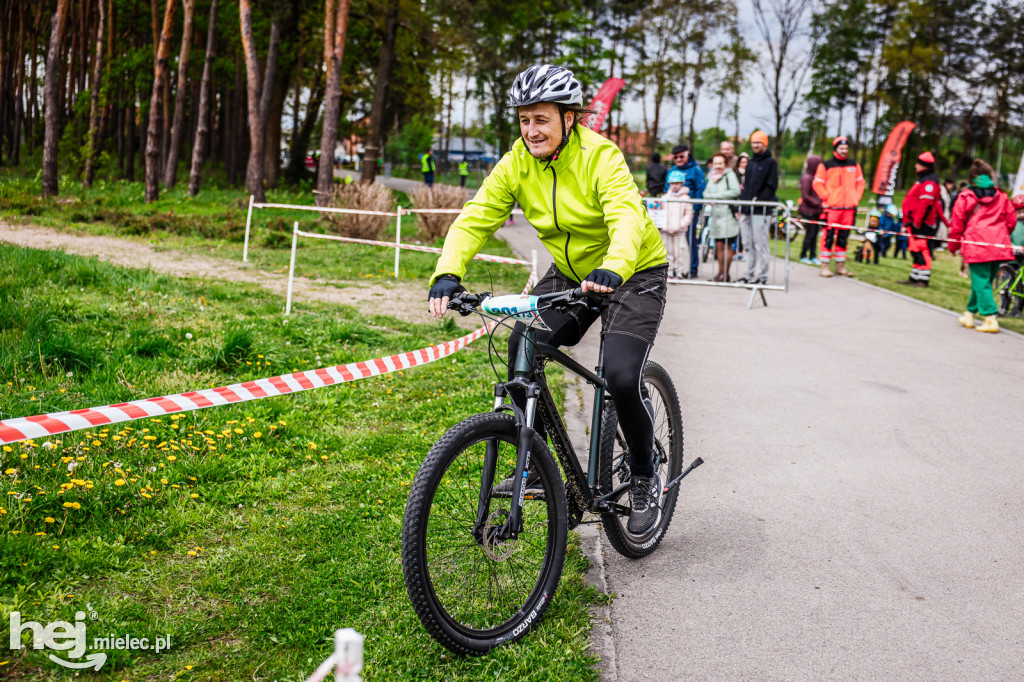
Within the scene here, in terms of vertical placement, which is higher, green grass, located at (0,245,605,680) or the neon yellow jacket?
the neon yellow jacket

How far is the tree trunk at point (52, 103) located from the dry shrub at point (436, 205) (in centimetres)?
1063

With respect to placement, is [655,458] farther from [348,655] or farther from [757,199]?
[757,199]

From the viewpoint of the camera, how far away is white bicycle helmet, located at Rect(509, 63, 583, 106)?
10.8ft

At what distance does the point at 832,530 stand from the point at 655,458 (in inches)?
48.7

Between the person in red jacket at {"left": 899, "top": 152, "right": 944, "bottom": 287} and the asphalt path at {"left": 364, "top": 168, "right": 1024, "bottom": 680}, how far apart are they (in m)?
7.19

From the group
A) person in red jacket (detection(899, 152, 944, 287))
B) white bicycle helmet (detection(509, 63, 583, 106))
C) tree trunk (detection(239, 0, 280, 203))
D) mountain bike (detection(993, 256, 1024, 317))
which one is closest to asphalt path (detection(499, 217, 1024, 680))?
white bicycle helmet (detection(509, 63, 583, 106))

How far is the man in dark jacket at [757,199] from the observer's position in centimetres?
1311

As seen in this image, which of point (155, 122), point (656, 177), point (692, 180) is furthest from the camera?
point (155, 122)

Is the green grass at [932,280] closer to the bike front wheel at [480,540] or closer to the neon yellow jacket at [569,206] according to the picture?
the neon yellow jacket at [569,206]

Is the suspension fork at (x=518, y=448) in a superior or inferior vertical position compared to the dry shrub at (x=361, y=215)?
inferior

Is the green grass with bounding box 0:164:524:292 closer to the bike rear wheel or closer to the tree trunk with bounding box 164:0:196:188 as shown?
the tree trunk with bounding box 164:0:196:188

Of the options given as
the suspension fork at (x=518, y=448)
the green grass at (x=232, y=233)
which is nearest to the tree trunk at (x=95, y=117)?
the green grass at (x=232, y=233)

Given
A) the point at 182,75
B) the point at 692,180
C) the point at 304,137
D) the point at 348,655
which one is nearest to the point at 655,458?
the point at 348,655

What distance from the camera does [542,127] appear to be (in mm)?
3383
